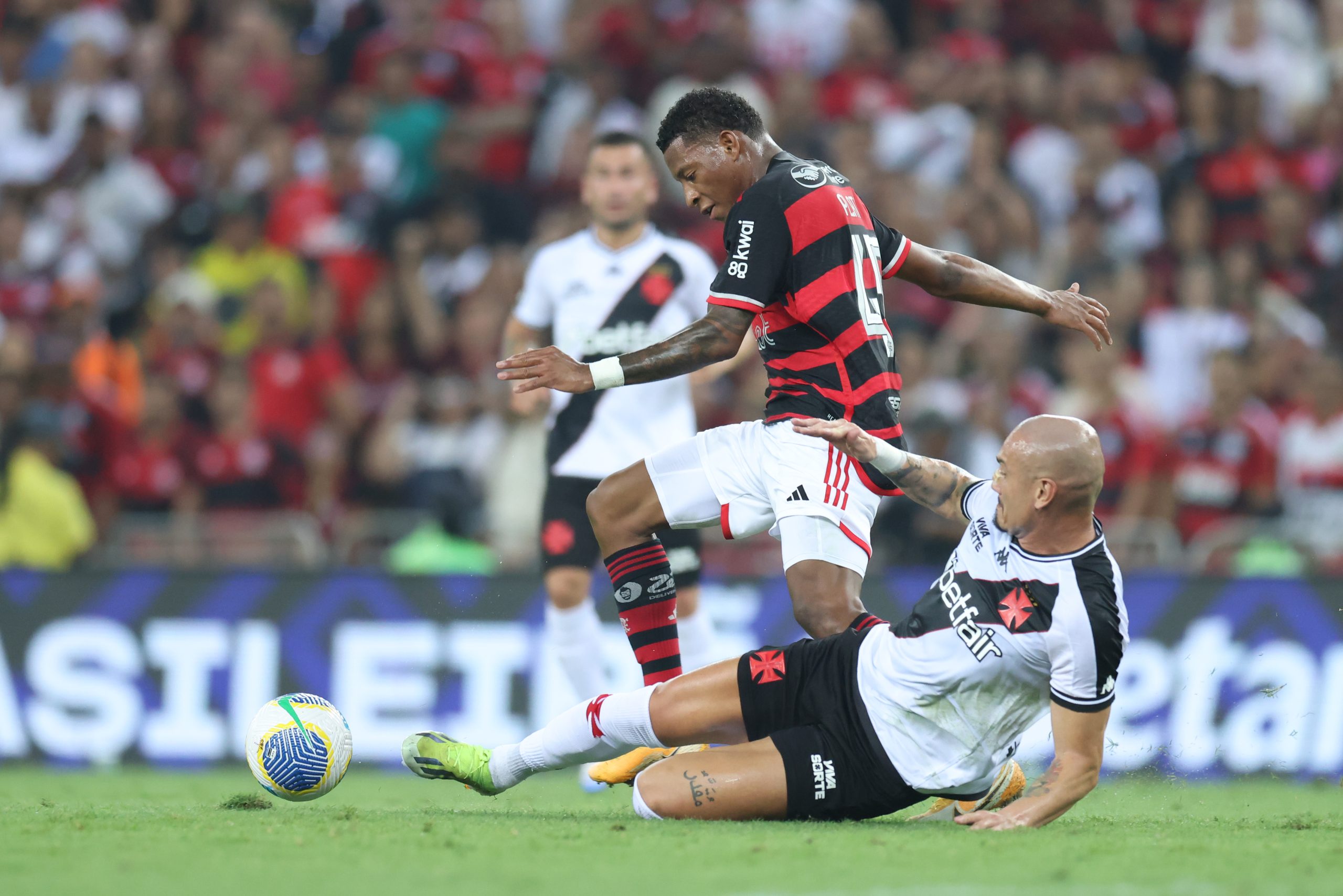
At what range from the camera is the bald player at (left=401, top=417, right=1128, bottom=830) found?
5.35 metres

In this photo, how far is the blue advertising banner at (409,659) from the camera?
10055 millimetres

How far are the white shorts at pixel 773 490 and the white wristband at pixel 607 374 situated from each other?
61cm

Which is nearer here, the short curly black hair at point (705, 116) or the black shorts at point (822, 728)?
the black shorts at point (822, 728)

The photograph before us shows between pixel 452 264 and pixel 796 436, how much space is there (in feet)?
26.0

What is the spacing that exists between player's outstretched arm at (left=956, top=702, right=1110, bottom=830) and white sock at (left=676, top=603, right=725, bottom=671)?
261 cm

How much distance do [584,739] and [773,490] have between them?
1220 millimetres

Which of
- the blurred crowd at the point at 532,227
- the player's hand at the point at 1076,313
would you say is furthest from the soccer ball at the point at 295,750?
the blurred crowd at the point at 532,227

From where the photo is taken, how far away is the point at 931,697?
18.2 ft

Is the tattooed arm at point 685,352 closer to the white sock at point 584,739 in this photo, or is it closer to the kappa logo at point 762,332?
the kappa logo at point 762,332

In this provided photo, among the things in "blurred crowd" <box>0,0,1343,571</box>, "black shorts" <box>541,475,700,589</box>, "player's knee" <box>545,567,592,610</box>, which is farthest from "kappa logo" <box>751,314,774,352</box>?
"blurred crowd" <box>0,0,1343,571</box>

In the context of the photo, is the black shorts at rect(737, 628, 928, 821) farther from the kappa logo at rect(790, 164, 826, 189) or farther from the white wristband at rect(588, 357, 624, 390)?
the kappa logo at rect(790, 164, 826, 189)

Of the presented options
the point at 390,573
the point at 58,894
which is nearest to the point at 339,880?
the point at 58,894

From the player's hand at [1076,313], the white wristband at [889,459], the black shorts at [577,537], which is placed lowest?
the black shorts at [577,537]

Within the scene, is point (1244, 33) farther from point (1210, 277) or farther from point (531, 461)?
point (531, 461)
